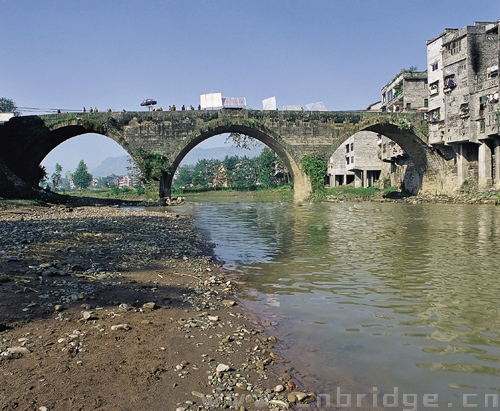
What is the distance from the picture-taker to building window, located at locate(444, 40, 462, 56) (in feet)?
106

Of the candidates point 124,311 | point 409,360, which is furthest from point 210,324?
point 409,360

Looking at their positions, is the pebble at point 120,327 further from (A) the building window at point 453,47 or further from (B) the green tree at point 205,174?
(B) the green tree at point 205,174

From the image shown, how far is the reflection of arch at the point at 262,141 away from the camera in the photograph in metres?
32.9

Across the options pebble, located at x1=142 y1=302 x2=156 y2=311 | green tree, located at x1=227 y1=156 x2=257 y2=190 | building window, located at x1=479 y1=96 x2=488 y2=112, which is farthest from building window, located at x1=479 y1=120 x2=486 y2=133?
green tree, located at x1=227 y1=156 x2=257 y2=190

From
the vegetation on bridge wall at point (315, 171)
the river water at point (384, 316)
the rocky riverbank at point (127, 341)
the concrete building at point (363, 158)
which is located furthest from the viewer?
A: the concrete building at point (363, 158)

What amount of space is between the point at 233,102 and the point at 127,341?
2991 centimetres

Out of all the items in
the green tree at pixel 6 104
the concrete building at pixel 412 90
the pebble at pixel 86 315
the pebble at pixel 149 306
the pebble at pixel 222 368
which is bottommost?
the pebble at pixel 222 368

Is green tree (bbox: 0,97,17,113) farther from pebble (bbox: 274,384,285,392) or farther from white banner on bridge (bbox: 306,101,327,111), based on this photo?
pebble (bbox: 274,384,285,392)

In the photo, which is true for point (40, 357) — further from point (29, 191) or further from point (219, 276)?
point (29, 191)

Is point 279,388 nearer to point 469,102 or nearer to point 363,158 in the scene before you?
point 469,102

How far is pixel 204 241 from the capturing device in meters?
12.4

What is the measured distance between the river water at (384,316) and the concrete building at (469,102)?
23.4 meters

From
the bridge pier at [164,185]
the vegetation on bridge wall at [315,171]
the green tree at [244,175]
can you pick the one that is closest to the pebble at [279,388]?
the bridge pier at [164,185]

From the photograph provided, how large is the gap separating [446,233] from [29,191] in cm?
2251
